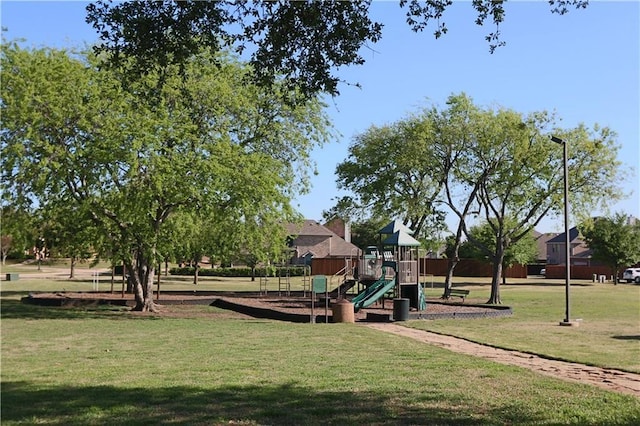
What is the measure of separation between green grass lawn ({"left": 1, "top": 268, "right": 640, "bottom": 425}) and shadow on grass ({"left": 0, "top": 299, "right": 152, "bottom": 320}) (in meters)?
5.56

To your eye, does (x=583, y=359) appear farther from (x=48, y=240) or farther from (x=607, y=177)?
(x=607, y=177)

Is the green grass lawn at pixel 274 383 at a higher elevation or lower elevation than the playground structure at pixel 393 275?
lower

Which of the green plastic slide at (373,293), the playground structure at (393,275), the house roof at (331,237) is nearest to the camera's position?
the green plastic slide at (373,293)

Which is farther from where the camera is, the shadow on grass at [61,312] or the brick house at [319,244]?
the brick house at [319,244]

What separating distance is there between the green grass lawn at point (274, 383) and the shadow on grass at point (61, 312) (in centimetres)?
556

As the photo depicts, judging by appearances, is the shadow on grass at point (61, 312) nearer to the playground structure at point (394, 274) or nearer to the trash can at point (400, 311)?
the trash can at point (400, 311)

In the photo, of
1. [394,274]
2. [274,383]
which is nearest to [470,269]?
[394,274]

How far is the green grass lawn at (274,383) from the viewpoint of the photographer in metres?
7.70

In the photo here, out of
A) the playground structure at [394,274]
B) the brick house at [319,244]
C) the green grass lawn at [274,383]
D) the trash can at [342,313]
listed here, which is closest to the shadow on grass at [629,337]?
the green grass lawn at [274,383]

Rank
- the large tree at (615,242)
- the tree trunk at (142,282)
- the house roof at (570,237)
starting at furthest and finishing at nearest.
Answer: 1. the house roof at (570,237)
2. the large tree at (615,242)
3. the tree trunk at (142,282)

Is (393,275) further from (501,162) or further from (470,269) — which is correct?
(470,269)

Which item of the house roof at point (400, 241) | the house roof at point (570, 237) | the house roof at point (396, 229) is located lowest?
the house roof at point (400, 241)

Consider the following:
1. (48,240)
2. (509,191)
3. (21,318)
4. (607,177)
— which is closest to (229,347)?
(21,318)

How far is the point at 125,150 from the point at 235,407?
1583cm
